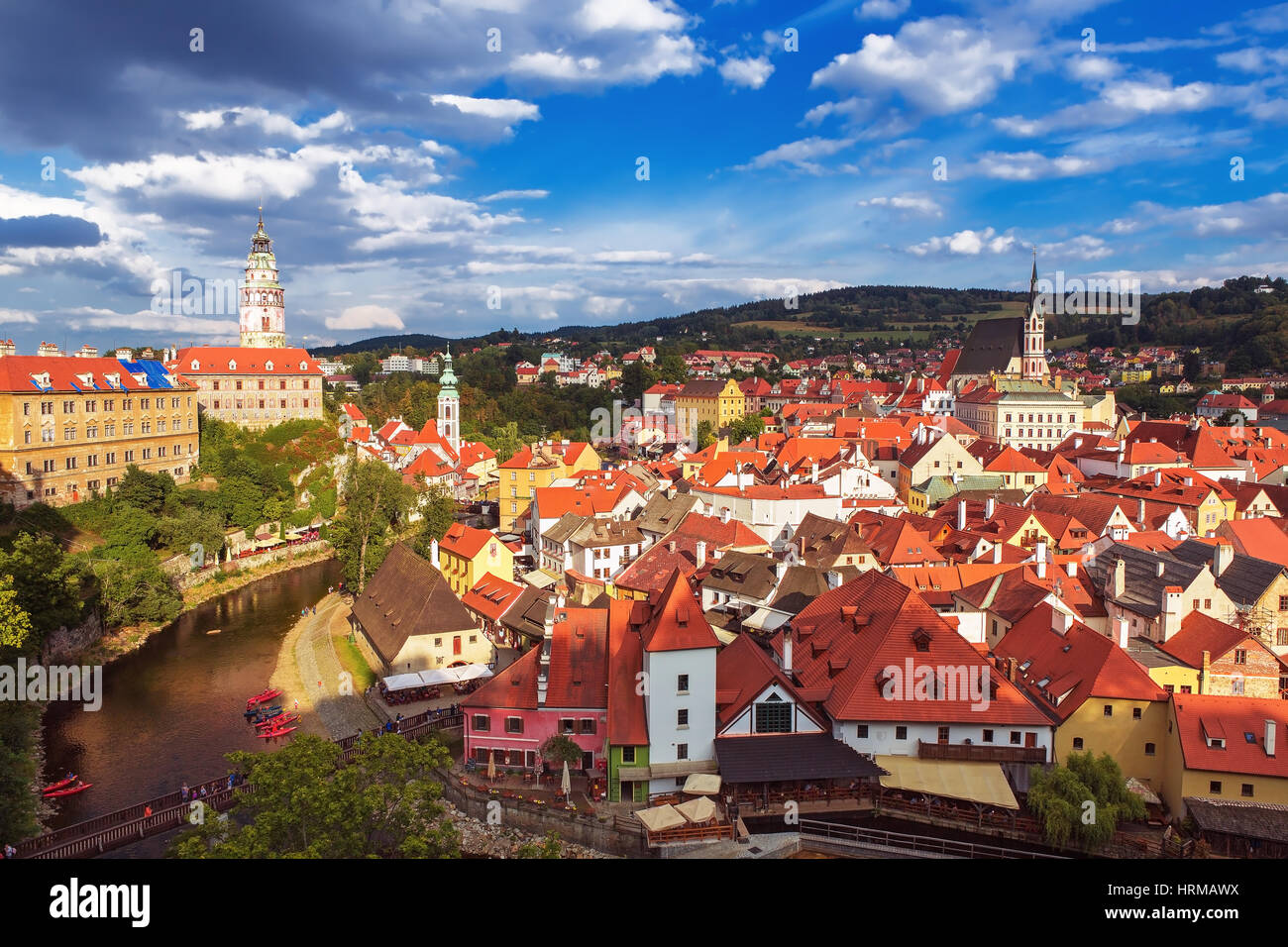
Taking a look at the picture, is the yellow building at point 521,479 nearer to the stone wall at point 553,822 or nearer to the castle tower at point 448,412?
the castle tower at point 448,412

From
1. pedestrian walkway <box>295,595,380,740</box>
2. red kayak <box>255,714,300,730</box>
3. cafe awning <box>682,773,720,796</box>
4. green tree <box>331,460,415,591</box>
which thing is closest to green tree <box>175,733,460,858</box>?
cafe awning <box>682,773,720,796</box>

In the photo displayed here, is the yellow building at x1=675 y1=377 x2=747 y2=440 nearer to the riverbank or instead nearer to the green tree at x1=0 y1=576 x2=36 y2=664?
the riverbank

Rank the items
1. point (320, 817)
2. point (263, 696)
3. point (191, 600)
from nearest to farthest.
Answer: point (320, 817) < point (263, 696) < point (191, 600)

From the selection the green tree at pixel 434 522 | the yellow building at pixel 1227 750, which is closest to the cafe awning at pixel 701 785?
the yellow building at pixel 1227 750

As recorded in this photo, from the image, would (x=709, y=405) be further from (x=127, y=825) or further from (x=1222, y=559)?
(x=127, y=825)

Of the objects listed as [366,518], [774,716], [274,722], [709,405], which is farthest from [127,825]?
[709,405]
